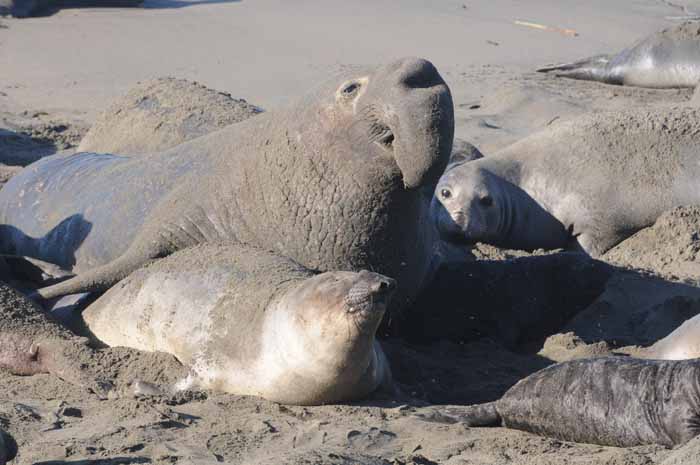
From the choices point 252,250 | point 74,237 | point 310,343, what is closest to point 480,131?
point 74,237

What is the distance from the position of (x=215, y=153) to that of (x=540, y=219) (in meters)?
3.19

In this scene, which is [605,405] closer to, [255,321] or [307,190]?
[255,321]

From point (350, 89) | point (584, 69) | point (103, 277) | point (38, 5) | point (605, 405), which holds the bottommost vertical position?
point (584, 69)

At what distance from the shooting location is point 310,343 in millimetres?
4344

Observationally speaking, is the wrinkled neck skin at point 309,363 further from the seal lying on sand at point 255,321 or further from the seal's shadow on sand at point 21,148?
the seal's shadow on sand at point 21,148

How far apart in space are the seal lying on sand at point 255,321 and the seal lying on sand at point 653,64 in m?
8.21

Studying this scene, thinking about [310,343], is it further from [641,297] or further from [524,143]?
[524,143]

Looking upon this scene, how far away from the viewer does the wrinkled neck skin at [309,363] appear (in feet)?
14.1

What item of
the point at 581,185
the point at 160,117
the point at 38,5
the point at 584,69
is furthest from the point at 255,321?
the point at 38,5

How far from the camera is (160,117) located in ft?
25.0

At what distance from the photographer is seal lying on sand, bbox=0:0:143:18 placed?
13266 mm

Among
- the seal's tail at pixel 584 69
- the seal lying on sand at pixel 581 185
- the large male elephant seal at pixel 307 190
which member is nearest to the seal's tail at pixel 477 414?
the large male elephant seal at pixel 307 190

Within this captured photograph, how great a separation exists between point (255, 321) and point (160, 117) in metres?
3.25

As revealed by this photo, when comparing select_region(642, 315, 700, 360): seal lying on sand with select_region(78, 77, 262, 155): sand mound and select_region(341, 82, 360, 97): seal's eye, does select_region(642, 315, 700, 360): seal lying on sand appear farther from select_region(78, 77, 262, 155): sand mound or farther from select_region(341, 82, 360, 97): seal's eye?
select_region(78, 77, 262, 155): sand mound
